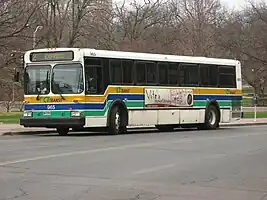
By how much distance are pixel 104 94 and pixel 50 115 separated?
214 centimetres

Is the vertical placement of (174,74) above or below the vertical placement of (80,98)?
above

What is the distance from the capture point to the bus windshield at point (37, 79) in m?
23.7

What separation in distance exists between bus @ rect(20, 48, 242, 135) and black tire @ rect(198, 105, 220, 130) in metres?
0.05

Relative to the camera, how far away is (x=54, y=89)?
77.1 feet

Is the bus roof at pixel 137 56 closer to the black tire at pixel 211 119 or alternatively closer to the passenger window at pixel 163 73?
the passenger window at pixel 163 73

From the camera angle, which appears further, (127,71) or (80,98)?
(127,71)

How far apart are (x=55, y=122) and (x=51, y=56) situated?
247 cm

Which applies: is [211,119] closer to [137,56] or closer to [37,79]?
[137,56]

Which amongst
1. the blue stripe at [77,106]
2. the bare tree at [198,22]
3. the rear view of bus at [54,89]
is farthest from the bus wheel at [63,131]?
the bare tree at [198,22]

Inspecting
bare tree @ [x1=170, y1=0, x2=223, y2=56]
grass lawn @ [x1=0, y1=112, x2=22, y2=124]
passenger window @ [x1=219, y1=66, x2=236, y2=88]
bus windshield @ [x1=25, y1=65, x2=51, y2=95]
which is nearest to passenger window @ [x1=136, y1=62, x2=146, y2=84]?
bus windshield @ [x1=25, y1=65, x2=51, y2=95]

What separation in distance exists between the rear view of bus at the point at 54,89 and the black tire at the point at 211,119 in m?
8.27

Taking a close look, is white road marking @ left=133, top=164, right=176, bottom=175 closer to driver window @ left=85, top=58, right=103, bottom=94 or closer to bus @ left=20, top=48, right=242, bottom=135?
bus @ left=20, top=48, right=242, bottom=135

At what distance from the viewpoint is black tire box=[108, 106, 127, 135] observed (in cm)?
2420

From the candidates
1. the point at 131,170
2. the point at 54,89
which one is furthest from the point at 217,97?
the point at 131,170
